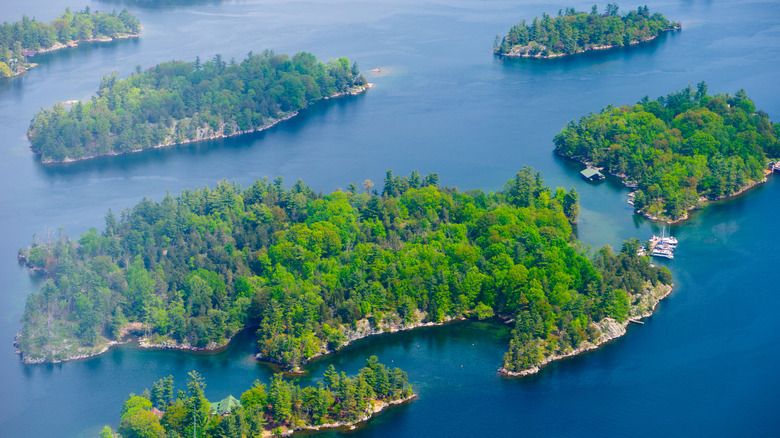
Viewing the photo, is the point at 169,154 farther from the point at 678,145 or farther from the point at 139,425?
the point at 678,145

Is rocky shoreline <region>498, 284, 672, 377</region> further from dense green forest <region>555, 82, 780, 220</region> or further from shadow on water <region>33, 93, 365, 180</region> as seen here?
shadow on water <region>33, 93, 365, 180</region>

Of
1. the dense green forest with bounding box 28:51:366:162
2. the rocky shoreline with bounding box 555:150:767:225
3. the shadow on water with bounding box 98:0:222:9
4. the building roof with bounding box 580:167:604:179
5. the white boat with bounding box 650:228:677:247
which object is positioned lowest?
the white boat with bounding box 650:228:677:247

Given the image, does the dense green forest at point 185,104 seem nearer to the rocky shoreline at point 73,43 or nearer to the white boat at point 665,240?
the rocky shoreline at point 73,43

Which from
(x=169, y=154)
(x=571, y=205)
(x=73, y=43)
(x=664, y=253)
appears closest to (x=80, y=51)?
(x=73, y=43)

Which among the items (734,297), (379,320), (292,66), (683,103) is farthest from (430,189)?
(292,66)

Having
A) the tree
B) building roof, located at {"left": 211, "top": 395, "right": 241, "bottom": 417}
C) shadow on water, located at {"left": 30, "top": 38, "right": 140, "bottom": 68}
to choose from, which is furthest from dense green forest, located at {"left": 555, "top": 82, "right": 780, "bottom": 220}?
shadow on water, located at {"left": 30, "top": 38, "right": 140, "bottom": 68}

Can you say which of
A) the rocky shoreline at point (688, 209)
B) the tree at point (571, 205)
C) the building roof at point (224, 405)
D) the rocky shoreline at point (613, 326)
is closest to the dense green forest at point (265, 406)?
the building roof at point (224, 405)
